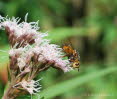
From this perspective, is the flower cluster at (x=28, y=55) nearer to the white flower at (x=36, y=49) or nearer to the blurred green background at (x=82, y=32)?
the white flower at (x=36, y=49)

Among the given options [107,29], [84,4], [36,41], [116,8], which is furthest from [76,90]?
[36,41]

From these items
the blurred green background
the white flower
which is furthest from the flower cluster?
the blurred green background

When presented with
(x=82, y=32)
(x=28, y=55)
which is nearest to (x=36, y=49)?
(x=28, y=55)

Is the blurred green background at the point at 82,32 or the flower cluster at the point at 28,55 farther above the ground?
the blurred green background at the point at 82,32

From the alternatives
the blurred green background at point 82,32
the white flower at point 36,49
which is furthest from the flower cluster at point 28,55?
the blurred green background at point 82,32

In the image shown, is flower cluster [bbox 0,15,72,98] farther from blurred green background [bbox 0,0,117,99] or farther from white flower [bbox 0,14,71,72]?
blurred green background [bbox 0,0,117,99]

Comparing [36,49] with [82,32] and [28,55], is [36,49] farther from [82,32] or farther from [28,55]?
[82,32]

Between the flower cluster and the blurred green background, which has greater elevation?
the blurred green background
